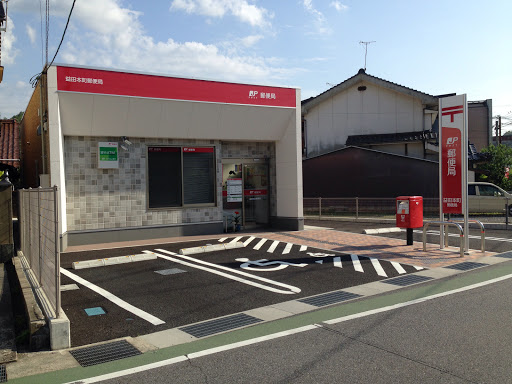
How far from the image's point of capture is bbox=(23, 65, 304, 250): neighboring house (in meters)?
13.2

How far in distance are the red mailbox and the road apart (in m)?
6.26

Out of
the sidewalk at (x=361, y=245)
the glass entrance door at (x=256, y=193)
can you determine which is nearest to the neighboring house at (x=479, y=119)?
the glass entrance door at (x=256, y=193)

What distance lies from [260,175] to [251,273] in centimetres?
793

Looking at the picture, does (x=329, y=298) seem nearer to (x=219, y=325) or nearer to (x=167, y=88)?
(x=219, y=325)

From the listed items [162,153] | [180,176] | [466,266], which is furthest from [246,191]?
[466,266]

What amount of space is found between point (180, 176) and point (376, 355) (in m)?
11.2

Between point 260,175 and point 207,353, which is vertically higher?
point 260,175

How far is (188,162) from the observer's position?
612 inches

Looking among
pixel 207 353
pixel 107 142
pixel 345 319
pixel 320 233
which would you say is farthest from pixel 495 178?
pixel 207 353

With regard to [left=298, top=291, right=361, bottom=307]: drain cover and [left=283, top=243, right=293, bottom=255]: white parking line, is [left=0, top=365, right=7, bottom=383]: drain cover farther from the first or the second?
[left=283, top=243, right=293, bottom=255]: white parking line

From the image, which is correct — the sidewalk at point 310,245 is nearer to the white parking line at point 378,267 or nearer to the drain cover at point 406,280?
the drain cover at point 406,280

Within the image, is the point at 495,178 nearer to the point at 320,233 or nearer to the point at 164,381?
the point at 320,233

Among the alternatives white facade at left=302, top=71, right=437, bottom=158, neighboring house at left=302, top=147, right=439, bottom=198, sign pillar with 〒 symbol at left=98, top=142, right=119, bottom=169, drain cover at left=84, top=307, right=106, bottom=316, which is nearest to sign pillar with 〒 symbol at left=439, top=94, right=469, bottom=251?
drain cover at left=84, top=307, right=106, bottom=316

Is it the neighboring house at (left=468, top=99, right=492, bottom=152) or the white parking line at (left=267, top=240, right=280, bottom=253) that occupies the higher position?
the neighboring house at (left=468, top=99, right=492, bottom=152)
